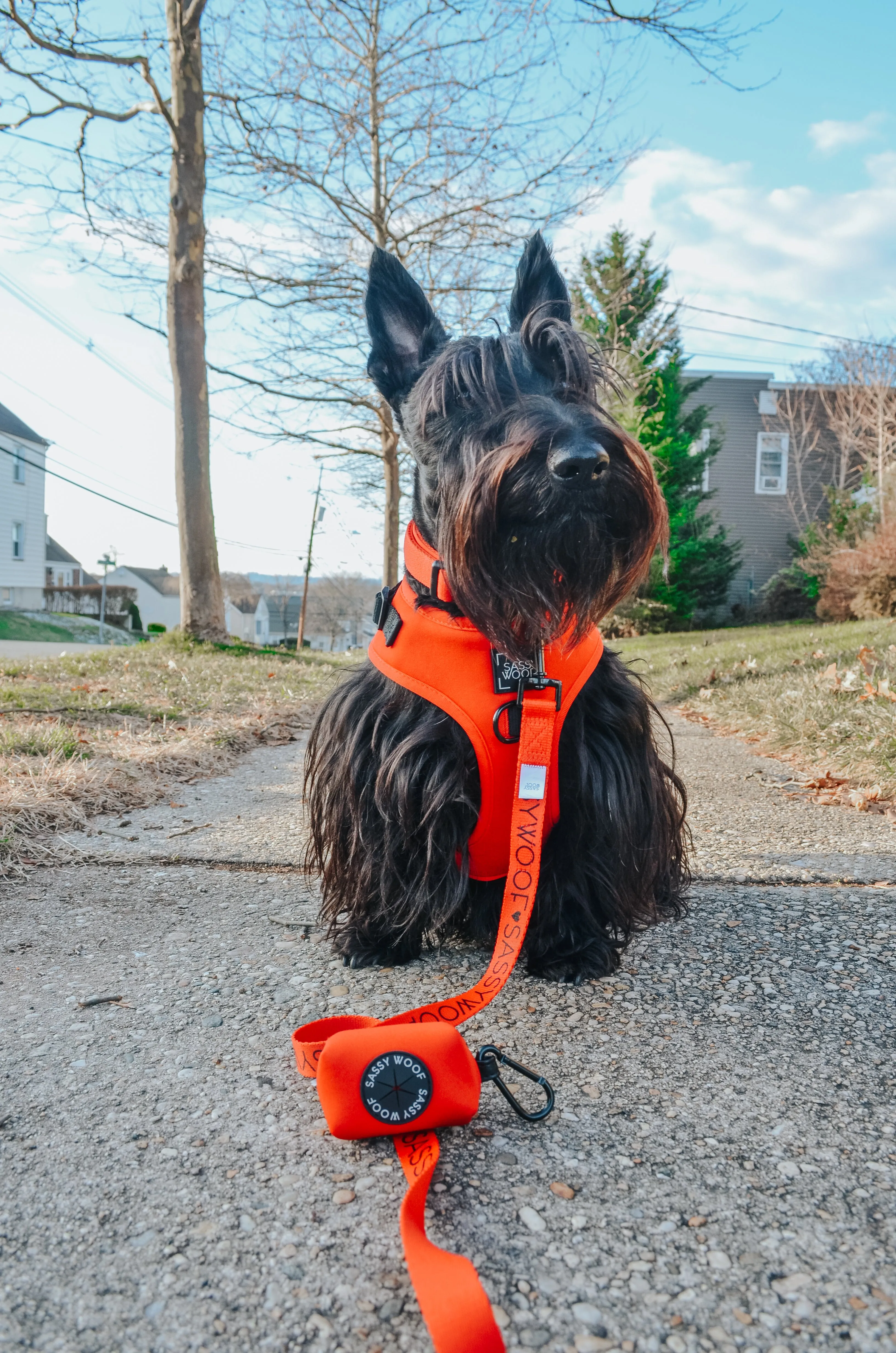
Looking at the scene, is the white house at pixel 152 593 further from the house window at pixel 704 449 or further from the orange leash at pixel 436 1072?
the orange leash at pixel 436 1072

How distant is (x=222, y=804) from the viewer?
3641 millimetres

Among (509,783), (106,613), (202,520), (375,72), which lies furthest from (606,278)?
(106,613)

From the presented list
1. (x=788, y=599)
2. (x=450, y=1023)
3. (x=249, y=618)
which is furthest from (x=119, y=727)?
(x=249, y=618)

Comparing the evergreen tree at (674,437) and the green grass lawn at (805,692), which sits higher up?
the evergreen tree at (674,437)

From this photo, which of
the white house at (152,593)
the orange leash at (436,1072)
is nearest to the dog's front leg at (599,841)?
the orange leash at (436,1072)

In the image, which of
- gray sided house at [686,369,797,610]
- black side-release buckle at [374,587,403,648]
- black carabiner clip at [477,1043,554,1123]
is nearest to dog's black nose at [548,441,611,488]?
black side-release buckle at [374,587,403,648]

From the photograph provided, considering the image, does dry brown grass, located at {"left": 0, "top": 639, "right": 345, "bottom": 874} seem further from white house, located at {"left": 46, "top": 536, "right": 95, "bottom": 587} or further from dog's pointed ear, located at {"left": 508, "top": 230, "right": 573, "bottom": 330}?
white house, located at {"left": 46, "top": 536, "right": 95, "bottom": 587}

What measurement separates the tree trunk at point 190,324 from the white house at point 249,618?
7006cm

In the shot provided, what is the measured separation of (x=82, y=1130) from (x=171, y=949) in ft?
2.31

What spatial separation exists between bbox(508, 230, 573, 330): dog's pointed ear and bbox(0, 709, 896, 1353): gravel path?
1.62 metres

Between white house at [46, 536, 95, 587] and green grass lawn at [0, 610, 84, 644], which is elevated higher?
white house at [46, 536, 95, 587]

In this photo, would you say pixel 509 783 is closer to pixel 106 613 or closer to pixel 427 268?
pixel 427 268

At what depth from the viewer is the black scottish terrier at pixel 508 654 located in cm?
169

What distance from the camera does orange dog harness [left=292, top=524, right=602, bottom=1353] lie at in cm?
98
